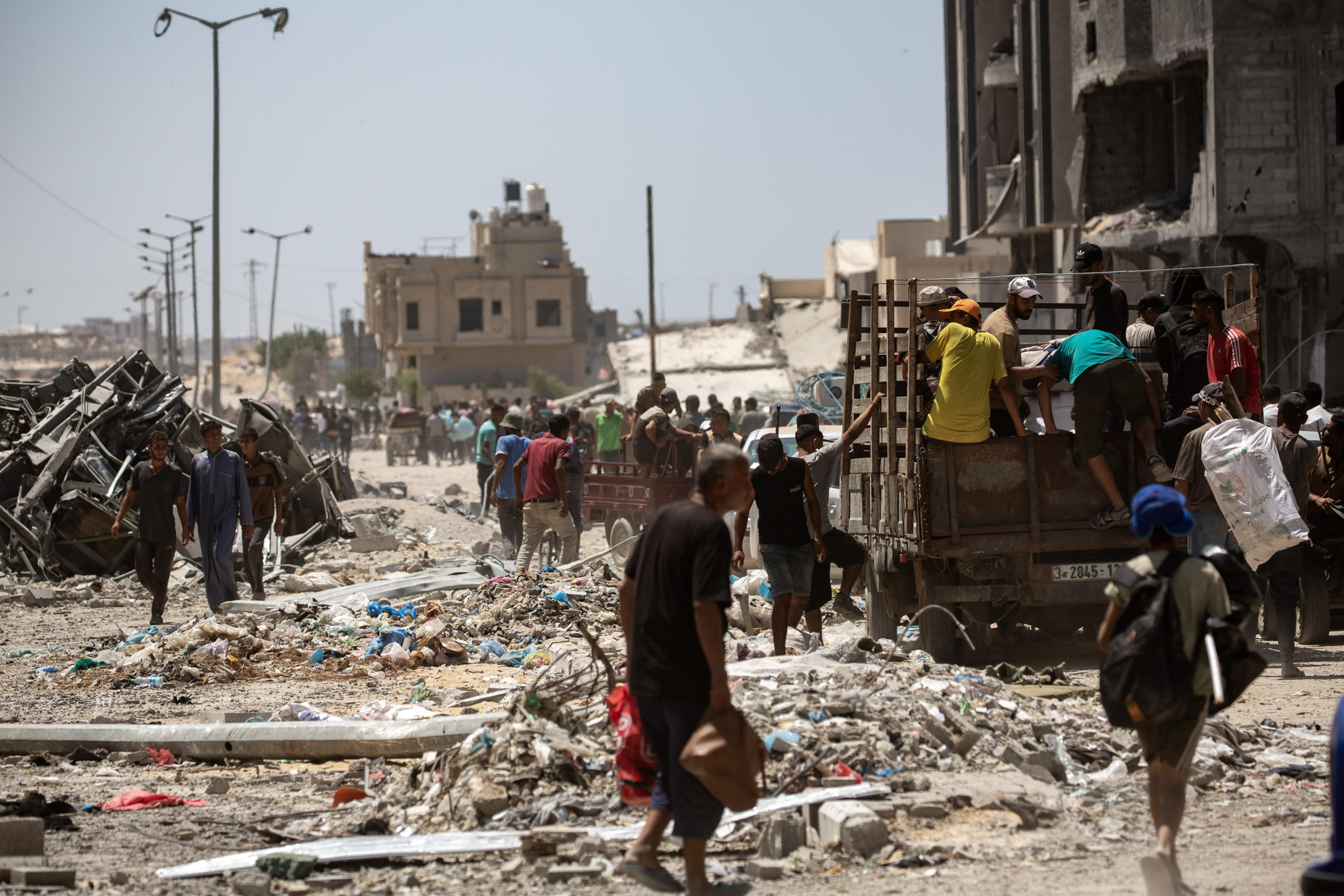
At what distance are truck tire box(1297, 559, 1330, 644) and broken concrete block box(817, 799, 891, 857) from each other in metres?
5.76

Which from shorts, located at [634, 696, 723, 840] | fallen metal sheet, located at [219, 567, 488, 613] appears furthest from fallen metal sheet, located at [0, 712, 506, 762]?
fallen metal sheet, located at [219, 567, 488, 613]

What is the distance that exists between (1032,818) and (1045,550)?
3419 millimetres

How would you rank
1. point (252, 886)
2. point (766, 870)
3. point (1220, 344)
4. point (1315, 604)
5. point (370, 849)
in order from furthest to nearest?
point (1315, 604), point (1220, 344), point (370, 849), point (766, 870), point (252, 886)

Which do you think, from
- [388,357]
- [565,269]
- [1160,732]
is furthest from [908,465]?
[388,357]

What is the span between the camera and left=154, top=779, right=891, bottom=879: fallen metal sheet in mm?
5500

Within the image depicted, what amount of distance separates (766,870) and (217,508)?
8.06 metres

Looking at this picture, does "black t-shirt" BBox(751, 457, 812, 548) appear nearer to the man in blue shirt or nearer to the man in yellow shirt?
the man in yellow shirt

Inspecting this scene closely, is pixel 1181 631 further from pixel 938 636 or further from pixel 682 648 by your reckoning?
pixel 938 636

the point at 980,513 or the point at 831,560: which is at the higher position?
the point at 980,513

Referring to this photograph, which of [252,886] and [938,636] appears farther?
[938,636]

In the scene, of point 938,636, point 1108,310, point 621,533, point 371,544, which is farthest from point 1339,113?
point 938,636

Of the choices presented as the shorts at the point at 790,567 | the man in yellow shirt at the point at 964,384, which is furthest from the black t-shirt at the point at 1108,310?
the shorts at the point at 790,567

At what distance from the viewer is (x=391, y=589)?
12859mm

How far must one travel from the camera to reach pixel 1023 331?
1009 centimetres
